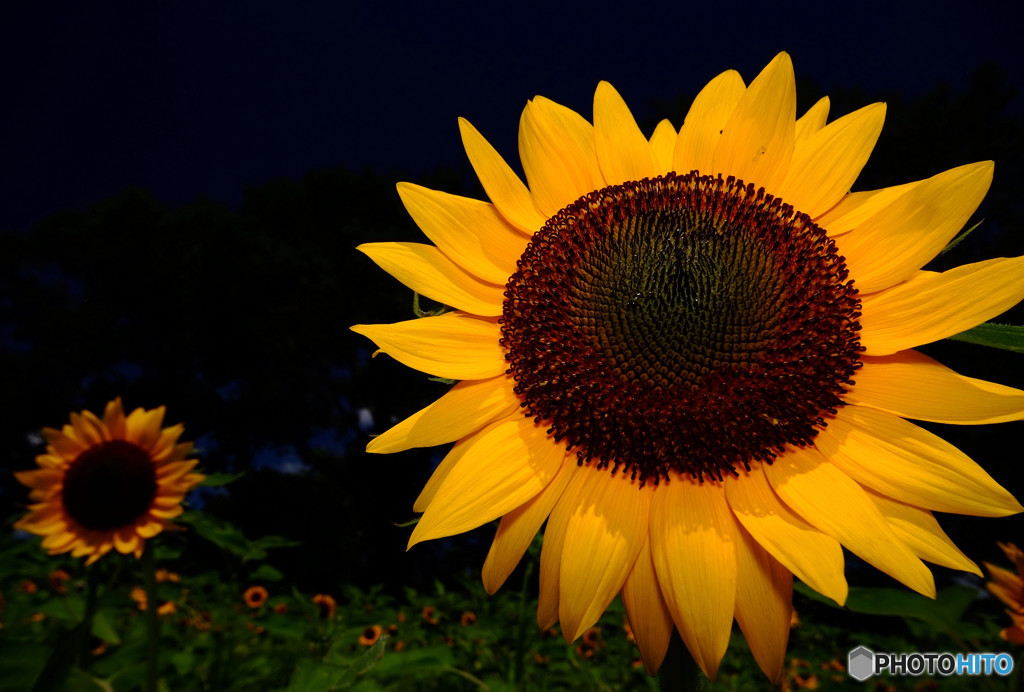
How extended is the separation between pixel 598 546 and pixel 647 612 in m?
0.13

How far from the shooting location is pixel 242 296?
16094mm

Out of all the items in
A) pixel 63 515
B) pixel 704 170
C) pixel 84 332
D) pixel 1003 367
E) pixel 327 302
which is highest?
pixel 327 302

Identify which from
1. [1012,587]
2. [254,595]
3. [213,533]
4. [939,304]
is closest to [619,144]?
[939,304]

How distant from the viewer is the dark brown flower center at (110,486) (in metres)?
2.85

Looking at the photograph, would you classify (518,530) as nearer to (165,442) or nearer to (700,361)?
(700,361)

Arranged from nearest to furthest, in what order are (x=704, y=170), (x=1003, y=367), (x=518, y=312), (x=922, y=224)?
1. (x=922, y=224)
2. (x=518, y=312)
3. (x=704, y=170)
4. (x=1003, y=367)

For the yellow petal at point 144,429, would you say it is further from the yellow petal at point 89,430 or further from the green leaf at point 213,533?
the green leaf at point 213,533

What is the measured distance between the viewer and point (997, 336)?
35.2 inches

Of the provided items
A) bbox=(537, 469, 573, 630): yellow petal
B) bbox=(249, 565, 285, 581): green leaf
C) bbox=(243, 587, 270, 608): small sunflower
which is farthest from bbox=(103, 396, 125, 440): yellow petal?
bbox=(243, 587, 270, 608): small sunflower

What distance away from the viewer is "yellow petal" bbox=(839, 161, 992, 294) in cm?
105

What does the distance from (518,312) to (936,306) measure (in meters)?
0.68

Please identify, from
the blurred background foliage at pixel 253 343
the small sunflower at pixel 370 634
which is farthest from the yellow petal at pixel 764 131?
the blurred background foliage at pixel 253 343

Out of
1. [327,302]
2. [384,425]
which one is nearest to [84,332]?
[327,302]

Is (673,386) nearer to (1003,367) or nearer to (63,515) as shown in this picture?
(63,515)
